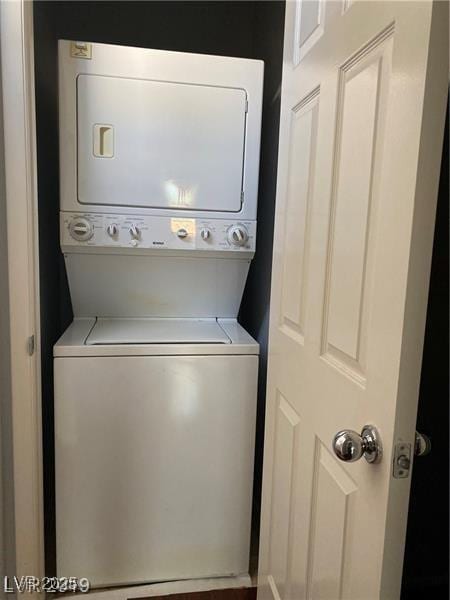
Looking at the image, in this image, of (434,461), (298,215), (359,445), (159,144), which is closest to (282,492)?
(434,461)

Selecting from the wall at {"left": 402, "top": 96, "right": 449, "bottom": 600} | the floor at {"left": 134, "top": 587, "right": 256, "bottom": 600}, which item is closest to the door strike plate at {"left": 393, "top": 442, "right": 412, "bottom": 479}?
the wall at {"left": 402, "top": 96, "right": 449, "bottom": 600}

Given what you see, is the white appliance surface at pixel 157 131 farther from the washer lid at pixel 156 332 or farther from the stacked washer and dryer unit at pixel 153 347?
the washer lid at pixel 156 332

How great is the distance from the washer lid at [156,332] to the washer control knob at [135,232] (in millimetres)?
384

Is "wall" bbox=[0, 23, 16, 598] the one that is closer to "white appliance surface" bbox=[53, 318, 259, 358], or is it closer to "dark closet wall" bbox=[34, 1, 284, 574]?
"white appliance surface" bbox=[53, 318, 259, 358]

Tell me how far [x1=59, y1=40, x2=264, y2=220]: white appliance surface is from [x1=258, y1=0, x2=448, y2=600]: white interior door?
0.47 m

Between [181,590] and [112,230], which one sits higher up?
[112,230]

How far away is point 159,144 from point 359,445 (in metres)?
1.34

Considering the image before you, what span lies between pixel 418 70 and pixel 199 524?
5.46 feet

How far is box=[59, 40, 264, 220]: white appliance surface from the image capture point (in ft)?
5.09

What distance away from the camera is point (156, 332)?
5.53 feet

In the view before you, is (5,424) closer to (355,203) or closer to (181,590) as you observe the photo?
(181,590)

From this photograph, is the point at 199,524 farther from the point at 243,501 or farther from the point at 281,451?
the point at 281,451

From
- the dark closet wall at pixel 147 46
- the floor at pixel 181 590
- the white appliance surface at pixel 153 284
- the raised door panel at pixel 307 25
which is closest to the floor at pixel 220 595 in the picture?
the floor at pixel 181 590

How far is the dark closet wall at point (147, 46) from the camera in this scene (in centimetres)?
170
